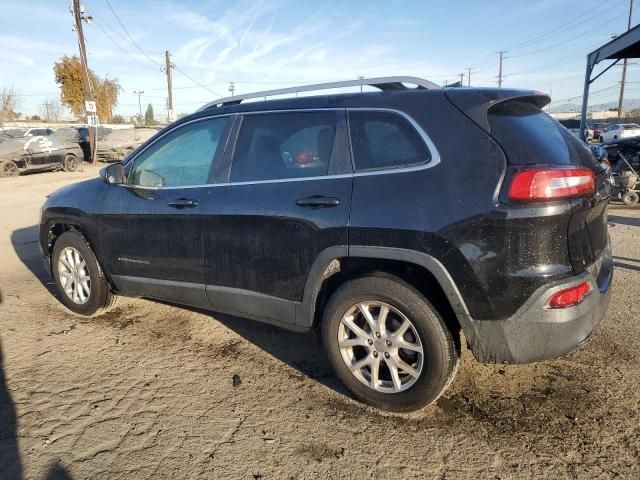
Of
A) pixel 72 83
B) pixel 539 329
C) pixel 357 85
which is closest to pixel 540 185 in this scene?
pixel 539 329

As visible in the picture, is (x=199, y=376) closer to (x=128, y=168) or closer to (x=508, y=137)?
(x=128, y=168)

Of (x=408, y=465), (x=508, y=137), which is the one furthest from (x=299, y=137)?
(x=408, y=465)

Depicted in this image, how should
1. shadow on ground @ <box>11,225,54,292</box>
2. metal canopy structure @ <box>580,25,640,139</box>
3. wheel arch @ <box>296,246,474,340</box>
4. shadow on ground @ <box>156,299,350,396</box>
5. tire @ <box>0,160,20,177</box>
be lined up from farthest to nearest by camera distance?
tire @ <box>0,160,20,177</box> → metal canopy structure @ <box>580,25,640,139</box> → shadow on ground @ <box>11,225,54,292</box> → shadow on ground @ <box>156,299,350,396</box> → wheel arch @ <box>296,246,474,340</box>

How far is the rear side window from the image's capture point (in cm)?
277

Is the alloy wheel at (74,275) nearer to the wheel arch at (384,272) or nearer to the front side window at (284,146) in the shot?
the front side window at (284,146)

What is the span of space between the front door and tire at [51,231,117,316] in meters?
0.23

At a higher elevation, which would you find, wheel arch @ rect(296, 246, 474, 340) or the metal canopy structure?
the metal canopy structure

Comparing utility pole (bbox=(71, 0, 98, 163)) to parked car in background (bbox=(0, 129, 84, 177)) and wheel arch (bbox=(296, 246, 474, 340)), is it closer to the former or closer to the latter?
parked car in background (bbox=(0, 129, 84, 177))

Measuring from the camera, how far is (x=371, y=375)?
2941 mm

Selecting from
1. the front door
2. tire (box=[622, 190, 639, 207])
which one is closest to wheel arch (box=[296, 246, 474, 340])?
the front door

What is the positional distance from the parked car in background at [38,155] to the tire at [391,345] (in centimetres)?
2058

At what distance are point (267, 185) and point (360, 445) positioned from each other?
170 cm

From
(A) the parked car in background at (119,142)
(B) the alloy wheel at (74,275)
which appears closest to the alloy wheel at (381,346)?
(B) the alloy wheel at (74,275)

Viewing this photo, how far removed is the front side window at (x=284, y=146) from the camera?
311 cm
